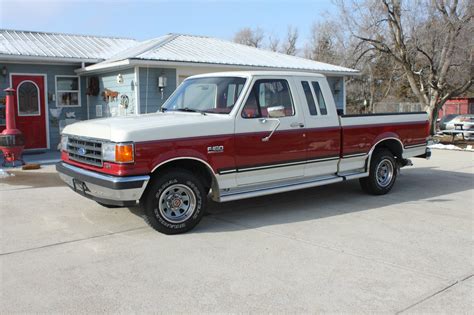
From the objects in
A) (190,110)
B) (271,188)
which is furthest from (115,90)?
(271,188)

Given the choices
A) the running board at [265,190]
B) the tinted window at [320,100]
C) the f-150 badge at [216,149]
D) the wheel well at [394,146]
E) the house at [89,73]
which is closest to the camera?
the f-150 badge at [216,149]

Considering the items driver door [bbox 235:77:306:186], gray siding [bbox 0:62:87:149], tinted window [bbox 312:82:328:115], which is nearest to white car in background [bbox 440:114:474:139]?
tinted window [bbox 312:82:328:115]

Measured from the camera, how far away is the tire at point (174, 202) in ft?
18.8

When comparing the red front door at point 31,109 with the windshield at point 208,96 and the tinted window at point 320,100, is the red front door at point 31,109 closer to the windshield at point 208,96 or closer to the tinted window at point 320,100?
the windshield at point 208,96

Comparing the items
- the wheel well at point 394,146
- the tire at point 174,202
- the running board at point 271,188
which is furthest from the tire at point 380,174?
the tire at point 174,202

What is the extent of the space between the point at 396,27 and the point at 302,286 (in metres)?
16.9

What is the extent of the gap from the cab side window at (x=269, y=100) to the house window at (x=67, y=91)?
9.60 metres

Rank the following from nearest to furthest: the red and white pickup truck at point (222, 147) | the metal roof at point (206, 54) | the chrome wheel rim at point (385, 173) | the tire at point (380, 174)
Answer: the red and white pickup truck at point (222, 147) → the tire at point (380, 174) → the chrome wheel rim at point (385, 173) → the metal roof at point (206, 54)

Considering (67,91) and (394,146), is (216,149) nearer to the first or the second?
(394,146)

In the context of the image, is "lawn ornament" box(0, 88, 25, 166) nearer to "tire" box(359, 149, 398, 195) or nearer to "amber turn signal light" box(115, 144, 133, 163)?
"amber turn signal light" box(115, 144, 133, 163)

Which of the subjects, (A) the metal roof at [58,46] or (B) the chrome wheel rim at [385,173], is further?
(A) the metal roof at [58,46]

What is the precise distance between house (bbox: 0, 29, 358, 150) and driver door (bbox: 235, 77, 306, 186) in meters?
6.39

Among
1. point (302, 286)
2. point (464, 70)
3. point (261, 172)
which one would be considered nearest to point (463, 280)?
point (302, 286)

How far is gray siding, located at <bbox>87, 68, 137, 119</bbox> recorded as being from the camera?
13.1 m
